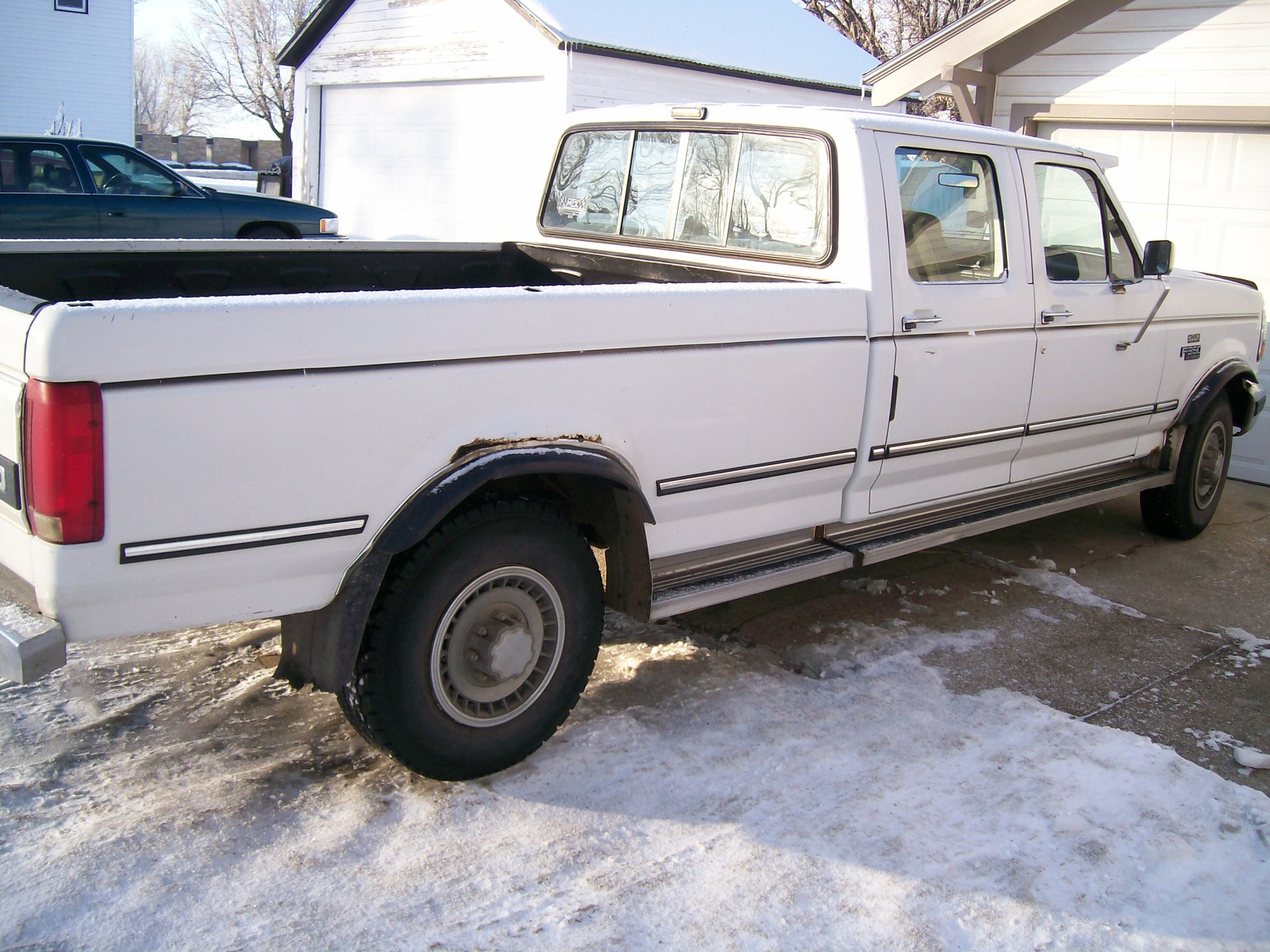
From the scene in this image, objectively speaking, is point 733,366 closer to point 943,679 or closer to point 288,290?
point 943,679

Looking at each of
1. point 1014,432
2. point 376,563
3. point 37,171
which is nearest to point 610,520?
point 376,563

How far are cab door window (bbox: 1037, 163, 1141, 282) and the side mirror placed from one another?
100 millimetres

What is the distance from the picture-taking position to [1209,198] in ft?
26.5

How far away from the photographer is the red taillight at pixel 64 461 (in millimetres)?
2541

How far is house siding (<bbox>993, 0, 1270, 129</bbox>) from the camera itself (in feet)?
25.6

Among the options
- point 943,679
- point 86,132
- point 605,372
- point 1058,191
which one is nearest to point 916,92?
point 1058,191

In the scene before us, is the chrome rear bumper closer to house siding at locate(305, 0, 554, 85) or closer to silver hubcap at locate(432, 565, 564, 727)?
silver hubcap at locate(432, 565, 564, 727)

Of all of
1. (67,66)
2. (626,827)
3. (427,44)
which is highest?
(67,66)

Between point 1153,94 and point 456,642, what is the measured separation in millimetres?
7382

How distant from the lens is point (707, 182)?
15.7 feet

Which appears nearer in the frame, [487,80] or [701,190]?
[701,190]

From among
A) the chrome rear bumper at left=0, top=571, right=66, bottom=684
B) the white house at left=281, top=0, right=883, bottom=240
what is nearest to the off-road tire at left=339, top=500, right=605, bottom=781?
the chrome rear bumper at left=0, top=571, right=66, bottom=684

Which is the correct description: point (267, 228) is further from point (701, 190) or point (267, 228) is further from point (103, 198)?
point (701, 190)

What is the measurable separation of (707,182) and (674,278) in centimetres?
45
